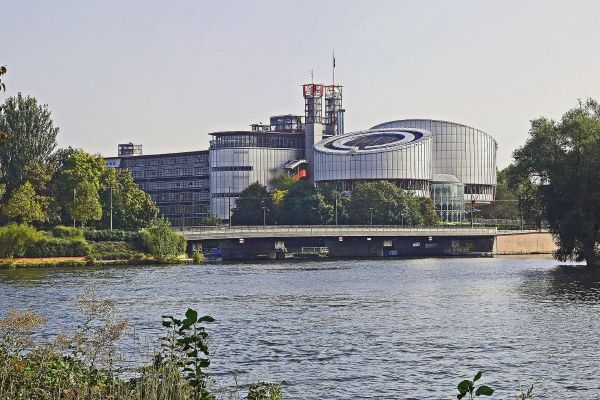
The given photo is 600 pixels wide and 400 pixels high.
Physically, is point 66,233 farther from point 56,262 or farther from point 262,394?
point 262,394

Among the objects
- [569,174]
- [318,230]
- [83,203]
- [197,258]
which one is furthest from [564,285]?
[318,230]

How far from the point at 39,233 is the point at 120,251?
40.0 feet

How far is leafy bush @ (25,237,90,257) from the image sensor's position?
137 meters

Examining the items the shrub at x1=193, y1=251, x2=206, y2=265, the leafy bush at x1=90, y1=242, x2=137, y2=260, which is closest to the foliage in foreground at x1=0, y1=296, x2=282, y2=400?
the leafy bush at x1=90, y1=242, x2=137, y2=260

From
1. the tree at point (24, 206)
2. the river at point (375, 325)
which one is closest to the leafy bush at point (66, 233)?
the tree at point (24, 206)

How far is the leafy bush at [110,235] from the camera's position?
482ft

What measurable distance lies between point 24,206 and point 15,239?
10596mm

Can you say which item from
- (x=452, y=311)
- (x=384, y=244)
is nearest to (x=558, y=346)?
(x=452, y=311)

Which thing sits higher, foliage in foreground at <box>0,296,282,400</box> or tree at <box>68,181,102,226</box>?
tree at <box>68,181,102,226</box>

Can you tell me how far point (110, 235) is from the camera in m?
149

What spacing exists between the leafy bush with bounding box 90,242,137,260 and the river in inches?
1268

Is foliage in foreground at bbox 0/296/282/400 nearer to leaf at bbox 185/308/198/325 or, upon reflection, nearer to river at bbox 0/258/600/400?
leaf at bbox 185/308/198/325

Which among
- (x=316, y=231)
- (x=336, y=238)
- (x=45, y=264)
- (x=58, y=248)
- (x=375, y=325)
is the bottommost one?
(x=375, y=325)

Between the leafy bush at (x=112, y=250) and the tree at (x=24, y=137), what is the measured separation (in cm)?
1629
